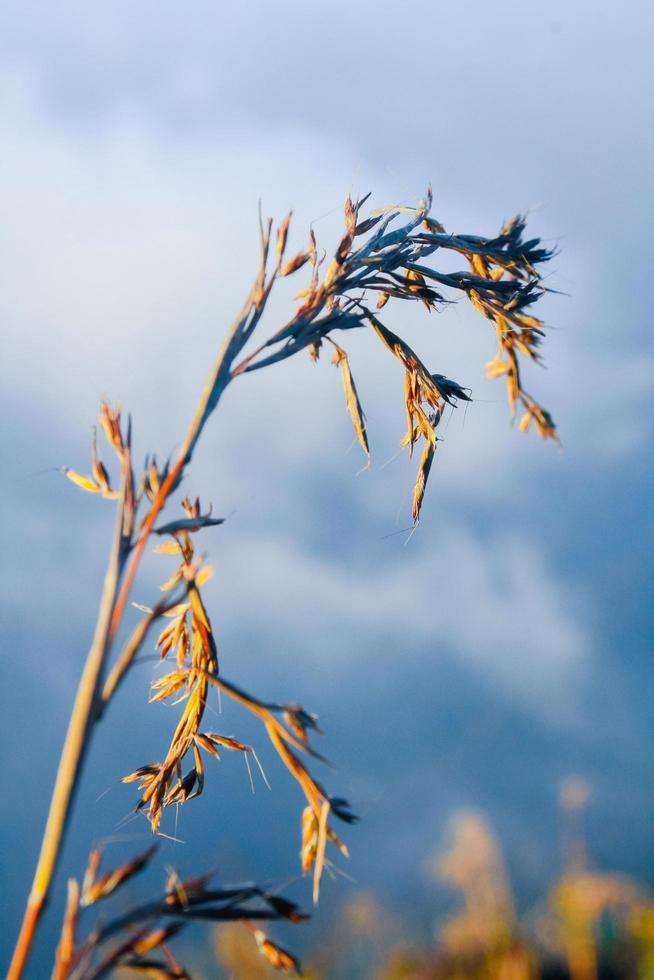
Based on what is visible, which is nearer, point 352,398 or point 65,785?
point 65,785

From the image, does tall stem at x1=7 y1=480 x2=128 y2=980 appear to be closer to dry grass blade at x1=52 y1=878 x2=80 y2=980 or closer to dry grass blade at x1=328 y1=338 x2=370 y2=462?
dry grass blade at x1=52 y1=878 x2=80 y2=980

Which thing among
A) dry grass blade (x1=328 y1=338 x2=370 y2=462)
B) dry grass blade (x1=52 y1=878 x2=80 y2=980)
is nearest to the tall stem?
dry grass blade (x1=52 y1=878 x2=80 y2=980)

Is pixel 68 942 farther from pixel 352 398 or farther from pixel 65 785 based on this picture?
pixel 352 398

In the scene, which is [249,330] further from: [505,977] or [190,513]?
[505,977]

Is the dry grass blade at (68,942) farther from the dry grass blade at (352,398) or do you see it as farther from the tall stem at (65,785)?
the dry grass blade at (352,398)

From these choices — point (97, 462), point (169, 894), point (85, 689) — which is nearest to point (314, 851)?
point (169, 894)

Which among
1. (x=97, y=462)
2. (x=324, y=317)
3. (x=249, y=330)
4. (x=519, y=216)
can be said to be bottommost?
(x=97, y=462)

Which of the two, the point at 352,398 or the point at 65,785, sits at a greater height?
the point at 352,398

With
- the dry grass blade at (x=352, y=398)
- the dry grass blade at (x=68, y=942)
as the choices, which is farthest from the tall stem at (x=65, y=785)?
the dry grass blade at (x=352, y=398)

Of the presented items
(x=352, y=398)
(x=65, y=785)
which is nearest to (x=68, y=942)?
(x=65, y=785)

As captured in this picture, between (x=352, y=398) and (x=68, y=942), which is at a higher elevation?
(x=352, y=398)

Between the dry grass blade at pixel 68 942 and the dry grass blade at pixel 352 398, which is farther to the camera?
the dry grass blade at pixel 352 398
